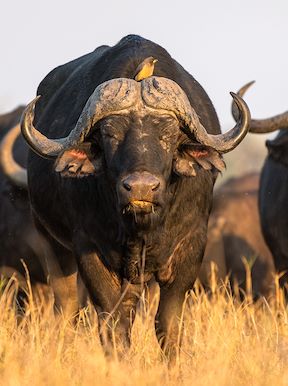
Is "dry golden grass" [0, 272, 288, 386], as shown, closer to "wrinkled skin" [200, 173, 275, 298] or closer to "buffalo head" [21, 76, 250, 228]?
"buffalo head" [21, 76, 250, 228]

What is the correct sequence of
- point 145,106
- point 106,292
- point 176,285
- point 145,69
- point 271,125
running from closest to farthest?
1. point 145,106
2. point 145,69
3. point 106,292
4. point 176,285
5. point 271,125

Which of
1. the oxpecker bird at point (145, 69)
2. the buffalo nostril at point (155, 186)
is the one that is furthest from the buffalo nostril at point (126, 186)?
the oxpecker bird at point (145, 69)

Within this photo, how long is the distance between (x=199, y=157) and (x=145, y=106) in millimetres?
438

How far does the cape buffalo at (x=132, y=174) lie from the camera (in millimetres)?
7484

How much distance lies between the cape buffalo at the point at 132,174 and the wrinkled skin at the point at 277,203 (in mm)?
3125

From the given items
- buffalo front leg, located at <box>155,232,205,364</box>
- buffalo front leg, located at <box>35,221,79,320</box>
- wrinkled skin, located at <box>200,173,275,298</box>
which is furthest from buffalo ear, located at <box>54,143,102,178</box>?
wrinkled skin, located at <box>200,173,275,298</box>

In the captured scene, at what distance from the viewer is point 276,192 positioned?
12609 mm

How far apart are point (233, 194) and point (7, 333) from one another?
913 centimetres

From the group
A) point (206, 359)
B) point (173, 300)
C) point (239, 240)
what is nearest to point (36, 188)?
point (173, 300)

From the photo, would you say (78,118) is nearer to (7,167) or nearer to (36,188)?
(36,188)

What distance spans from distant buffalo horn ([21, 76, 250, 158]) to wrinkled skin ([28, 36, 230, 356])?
6 centimetres

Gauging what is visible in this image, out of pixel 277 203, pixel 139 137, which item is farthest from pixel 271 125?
pixel 139 137

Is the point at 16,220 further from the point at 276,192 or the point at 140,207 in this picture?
the point at 140,207

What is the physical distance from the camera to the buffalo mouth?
7.15 meters
